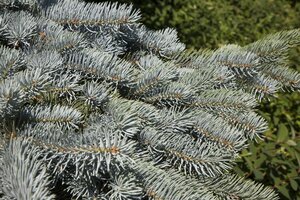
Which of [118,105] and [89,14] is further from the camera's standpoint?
[89,14]

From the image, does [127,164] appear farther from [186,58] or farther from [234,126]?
[186,58]

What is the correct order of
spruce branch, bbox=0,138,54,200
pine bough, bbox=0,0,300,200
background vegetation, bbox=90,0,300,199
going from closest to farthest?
spruce branch, bbox=0,138,54,200 < pine bough, bbox=0,0,300,200 < background vegetation, bbox=90,0,300,199

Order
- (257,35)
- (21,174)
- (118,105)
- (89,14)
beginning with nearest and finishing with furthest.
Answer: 1. (21,174)
2. (118,105)
3. (89,14)
4. (257,35)

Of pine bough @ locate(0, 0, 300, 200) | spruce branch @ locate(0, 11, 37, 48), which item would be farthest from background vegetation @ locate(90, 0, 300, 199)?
spruce branch @ locate(0, 11, 37, 48)

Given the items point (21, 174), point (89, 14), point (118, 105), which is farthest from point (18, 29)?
point (21, 174)

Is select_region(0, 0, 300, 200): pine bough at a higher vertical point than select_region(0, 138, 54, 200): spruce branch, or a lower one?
higher

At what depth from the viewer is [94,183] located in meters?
0.94

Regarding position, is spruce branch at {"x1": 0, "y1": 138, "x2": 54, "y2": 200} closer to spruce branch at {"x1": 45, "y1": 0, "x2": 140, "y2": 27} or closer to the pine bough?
the pine bough

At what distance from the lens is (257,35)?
11.5 feet

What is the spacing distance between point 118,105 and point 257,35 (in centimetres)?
275

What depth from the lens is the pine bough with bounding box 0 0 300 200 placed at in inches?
33.7

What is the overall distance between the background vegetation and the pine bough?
68 cm

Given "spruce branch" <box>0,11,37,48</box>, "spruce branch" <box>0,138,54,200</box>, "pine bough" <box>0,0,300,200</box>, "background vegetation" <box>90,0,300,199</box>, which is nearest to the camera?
"spruce branch" <box>0,138,54,200</box>

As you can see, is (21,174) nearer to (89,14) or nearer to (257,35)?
(89,14)
